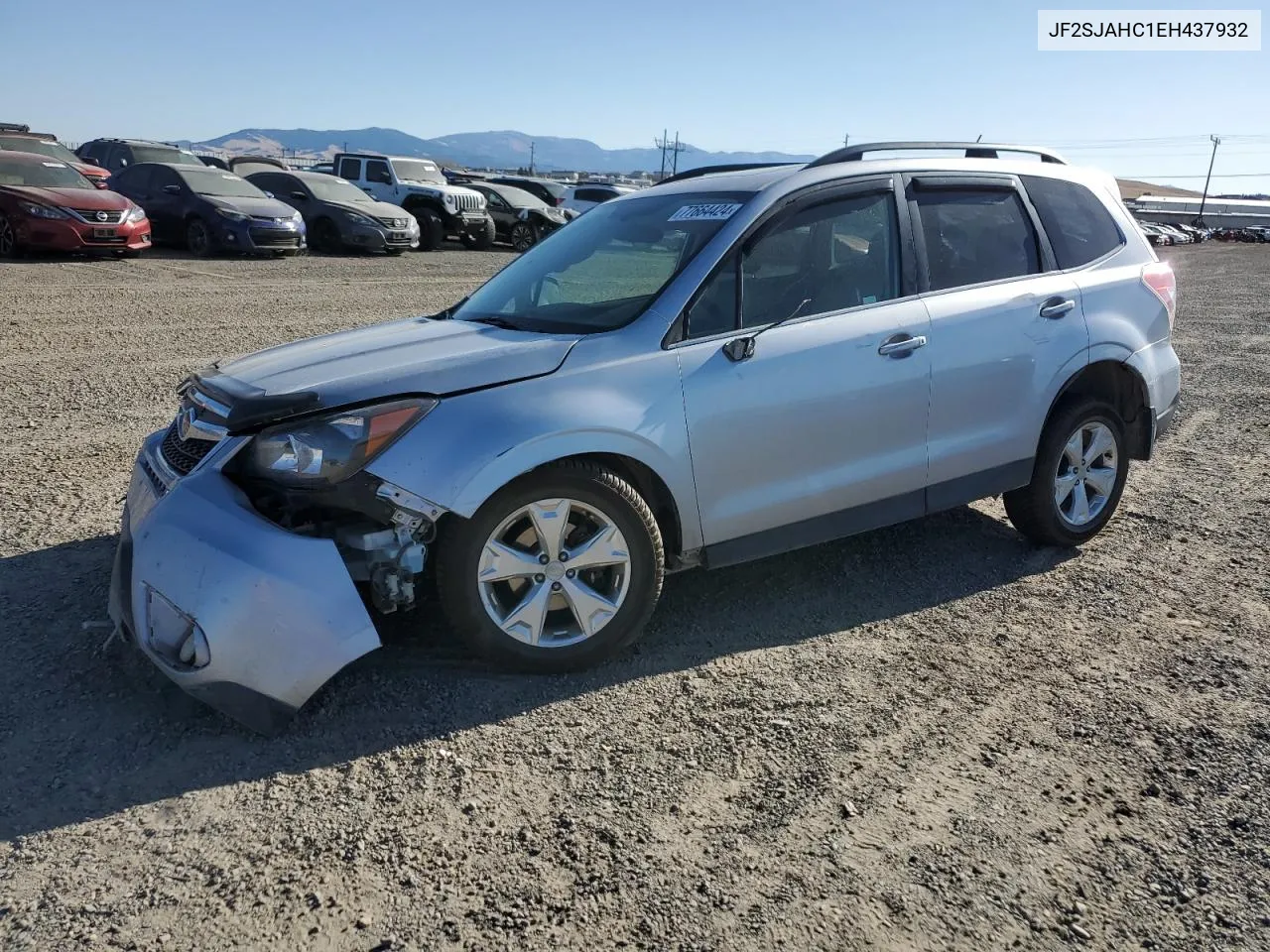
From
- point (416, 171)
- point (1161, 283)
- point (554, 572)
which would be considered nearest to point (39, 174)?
point (416, 171)

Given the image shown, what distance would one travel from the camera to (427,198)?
23906 mm

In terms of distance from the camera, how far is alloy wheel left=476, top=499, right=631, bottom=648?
3.47 m

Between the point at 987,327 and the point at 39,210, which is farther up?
the point at 39,210

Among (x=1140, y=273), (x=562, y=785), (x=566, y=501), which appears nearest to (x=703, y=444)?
(x=566, y=501)

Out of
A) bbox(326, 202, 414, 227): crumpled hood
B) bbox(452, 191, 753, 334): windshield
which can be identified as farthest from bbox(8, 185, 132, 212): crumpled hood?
bbox(452, 191, 753, 334): windshield

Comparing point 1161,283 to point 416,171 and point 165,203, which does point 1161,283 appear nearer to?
point 165,203

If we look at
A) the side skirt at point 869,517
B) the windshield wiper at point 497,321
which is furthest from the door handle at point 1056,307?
the windshield wiper at point 497,321

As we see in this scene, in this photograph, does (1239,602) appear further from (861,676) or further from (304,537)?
(304,537)

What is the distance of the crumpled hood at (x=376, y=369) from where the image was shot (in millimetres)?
3383

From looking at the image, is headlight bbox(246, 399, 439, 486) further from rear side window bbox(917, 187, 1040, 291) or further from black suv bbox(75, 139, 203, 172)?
black suv bbox(75, 139, 203, 172)

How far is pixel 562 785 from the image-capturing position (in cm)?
304

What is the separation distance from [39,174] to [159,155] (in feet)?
23.9

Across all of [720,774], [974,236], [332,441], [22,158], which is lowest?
[720,774]

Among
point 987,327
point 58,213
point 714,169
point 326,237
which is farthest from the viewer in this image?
point 326,237
